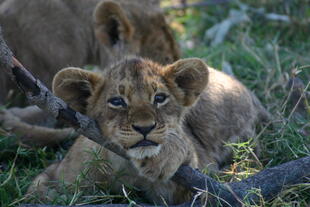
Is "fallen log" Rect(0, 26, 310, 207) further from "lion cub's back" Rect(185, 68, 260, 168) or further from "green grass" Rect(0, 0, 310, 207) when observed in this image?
"lion cub's back" Rect(185, 68, 260, 168)

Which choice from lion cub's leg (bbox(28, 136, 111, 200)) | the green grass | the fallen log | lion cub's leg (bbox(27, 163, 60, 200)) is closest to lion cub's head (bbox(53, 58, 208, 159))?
the fallen log

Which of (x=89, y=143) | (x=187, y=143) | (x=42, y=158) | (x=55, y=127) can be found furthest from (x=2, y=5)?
(x=187, y=143)

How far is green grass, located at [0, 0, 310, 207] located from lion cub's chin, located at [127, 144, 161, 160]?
232mm

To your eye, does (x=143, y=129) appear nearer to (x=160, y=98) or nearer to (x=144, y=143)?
(x=144, y=143)

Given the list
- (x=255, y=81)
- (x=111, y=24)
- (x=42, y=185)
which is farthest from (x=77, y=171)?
(x=255, y=81)

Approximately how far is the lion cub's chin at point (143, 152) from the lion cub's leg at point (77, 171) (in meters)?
0.35

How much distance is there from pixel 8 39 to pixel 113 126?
215cm

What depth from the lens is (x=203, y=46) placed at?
6.84 m

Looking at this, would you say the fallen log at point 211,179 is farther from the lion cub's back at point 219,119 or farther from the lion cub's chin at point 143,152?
the lion cub's back at point 219,119

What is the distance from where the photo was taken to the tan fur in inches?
194

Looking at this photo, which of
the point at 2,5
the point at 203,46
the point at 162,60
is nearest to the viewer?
the point at 162,60

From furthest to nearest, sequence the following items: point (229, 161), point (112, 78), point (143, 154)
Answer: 1. point (229, 161)
2. point (112, 78)
3. point (143, 154)

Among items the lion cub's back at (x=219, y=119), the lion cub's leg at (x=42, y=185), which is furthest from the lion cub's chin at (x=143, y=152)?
the lion cub's back at (x=219, y=119)

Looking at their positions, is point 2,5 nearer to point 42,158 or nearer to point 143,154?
point 42,158
